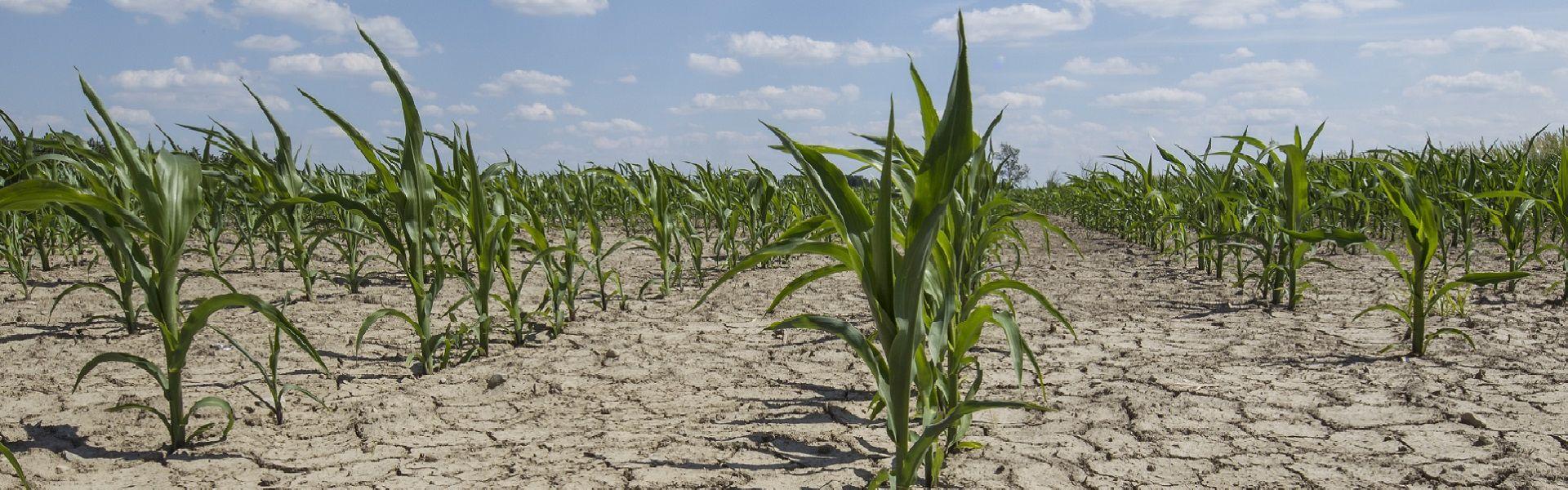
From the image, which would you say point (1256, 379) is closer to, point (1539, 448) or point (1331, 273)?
point (1539, 448)

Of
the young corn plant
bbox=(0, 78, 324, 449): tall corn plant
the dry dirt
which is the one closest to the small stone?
the dry dirt

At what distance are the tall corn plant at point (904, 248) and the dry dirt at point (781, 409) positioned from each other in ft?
1.25

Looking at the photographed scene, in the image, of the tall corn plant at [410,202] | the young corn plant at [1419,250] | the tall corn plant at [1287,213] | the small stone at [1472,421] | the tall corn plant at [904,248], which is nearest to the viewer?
the tall corn plant at [904,248]

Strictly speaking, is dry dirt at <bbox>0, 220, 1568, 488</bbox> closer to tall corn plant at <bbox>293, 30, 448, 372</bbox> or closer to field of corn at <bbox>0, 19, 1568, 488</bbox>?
field of corn at <bbox>0, 19, 1568, 488</bbox>

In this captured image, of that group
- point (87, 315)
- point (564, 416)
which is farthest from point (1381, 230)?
point (87, 315)

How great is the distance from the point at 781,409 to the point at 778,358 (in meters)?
0.56

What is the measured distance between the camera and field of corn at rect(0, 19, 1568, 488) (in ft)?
5.15

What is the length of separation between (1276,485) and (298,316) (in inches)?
122

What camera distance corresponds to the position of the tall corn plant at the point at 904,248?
108cm

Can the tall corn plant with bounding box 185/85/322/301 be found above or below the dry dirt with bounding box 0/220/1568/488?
above

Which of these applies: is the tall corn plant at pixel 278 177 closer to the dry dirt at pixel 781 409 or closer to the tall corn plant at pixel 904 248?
Result: the dry dirt at pixel 781 409

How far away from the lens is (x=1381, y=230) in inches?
230

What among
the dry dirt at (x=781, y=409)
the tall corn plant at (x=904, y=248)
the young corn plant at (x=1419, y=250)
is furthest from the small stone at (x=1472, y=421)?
the tall corn plant at (x=904, y=248)

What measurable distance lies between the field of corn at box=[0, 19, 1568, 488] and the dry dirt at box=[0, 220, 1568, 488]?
1 centimetres
